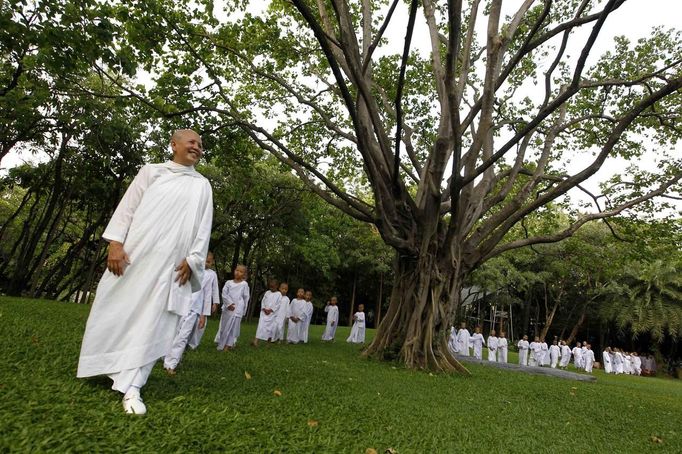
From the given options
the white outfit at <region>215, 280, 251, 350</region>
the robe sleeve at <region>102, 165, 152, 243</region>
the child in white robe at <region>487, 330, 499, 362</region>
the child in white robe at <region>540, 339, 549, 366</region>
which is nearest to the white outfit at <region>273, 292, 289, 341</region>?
the white outfit at <region>215, 280, 251, 350</region>

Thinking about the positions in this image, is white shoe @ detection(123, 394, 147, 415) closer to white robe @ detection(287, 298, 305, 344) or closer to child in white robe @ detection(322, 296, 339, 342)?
white robe @ detection(287, 298, 305, 344)

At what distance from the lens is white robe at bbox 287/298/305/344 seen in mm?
15844

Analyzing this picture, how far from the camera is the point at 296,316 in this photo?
1582 cm

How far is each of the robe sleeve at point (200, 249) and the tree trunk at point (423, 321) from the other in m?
6.98

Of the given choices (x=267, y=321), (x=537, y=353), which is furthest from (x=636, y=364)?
(x=267, y=321)

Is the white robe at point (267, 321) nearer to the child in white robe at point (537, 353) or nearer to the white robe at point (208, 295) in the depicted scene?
the white robe at point (208, 295)

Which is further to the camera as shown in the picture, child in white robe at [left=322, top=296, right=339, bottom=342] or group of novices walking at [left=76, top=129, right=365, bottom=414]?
child in white robe at [left=322, top=296, right=339, bottom=342]

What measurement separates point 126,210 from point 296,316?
12.5 m

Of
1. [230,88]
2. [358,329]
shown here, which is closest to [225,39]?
[230,88]

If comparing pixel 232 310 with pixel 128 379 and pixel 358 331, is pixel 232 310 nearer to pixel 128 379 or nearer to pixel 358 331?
pixel 128 379

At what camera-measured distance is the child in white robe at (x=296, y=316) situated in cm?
1581

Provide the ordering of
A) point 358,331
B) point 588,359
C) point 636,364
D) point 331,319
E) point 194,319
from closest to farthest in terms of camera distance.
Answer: point 194,319 → point 331,319 → point 358,331 → point 588,359 → point 636,364

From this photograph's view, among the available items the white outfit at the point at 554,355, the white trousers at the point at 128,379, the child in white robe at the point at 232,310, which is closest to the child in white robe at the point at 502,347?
the white outfit at the point at 554,355

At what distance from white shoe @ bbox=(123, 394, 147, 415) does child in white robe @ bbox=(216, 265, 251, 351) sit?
6376mm
